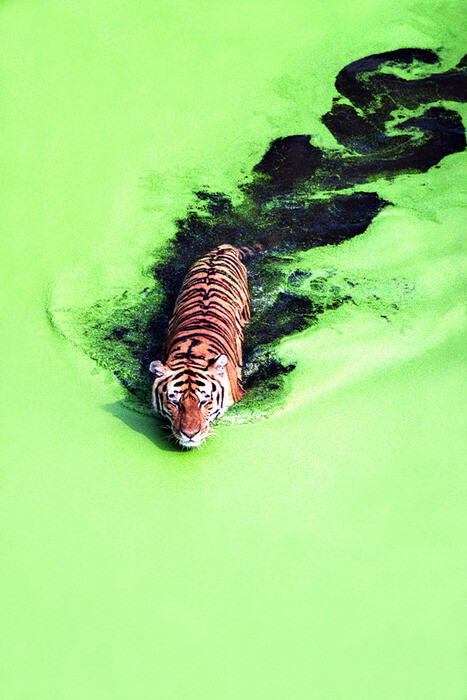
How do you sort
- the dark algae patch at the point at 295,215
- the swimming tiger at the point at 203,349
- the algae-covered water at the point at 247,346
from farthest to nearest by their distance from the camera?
the dark algae patch at the point at 295,215 < the swimming tiger at the point at 203,349 < the algae-covered water at the point at 247,346

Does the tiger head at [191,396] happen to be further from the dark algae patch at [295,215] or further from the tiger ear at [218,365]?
the dark algae patch at [295,215]

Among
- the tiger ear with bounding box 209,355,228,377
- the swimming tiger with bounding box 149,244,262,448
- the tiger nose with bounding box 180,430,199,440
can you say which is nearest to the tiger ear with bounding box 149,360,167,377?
the swimming tiger with bounding box 149,244,262,448

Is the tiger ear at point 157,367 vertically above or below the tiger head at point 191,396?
above

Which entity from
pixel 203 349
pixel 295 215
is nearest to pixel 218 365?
pixel 203 349

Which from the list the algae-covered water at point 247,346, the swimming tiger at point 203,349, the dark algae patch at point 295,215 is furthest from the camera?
the dark algae patch at point 295,215

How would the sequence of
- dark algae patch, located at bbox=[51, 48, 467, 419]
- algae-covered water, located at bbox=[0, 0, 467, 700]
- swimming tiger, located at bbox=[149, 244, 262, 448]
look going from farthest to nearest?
dark algae patch, located at bbox=[51, 48, 467, 419]
swimming tiger, located at bbox=[149, 244, 262, 448]
algae-covered water, located at bbox=[0, 0, 467, 700]

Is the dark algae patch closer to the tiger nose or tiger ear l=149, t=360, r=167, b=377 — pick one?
tiger ear l=149, t=360, r=167, b=377

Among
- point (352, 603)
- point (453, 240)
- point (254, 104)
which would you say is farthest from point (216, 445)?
point (254, 104)

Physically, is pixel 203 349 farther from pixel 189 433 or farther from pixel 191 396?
pixel 189 433

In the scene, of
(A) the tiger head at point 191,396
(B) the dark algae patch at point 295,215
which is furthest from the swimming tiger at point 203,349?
(B) the dark algae patch at point 295,215
